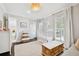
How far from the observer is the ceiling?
4.77 ft

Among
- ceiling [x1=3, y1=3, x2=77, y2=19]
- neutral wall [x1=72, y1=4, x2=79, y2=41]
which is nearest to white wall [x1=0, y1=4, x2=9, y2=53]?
ceiling [x1=3, y1=3, x2=77, y2=19]

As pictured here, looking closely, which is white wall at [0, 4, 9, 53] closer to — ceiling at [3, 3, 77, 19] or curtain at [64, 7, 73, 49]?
ceiling at [3, 3, 77, 19]

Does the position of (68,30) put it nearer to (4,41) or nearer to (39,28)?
(39,28)

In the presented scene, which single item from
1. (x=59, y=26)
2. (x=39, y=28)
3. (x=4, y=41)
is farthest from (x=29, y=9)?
(x=4, y=41)

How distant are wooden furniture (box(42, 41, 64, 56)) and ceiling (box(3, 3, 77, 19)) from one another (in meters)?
0.44

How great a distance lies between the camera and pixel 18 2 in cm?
145

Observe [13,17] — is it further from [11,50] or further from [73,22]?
[73,22]

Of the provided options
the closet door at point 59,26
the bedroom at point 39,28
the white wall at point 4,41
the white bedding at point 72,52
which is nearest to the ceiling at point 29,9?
the bedroom at point 39,28

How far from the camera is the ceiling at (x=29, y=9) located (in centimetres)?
145

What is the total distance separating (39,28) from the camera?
156 centimetres

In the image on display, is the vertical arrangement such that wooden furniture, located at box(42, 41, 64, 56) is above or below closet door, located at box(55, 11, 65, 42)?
below

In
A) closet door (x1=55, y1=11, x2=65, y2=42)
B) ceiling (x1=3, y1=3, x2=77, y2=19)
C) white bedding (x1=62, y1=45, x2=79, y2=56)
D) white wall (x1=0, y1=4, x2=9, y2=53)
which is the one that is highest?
ceiling (x1=3, y1=3, x2=77, y2=19)

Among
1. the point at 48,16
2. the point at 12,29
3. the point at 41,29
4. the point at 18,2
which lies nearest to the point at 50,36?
the point at 41,29

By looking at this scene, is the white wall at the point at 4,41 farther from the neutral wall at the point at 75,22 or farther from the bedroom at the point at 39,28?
the neutral wall at the point at 75,22
